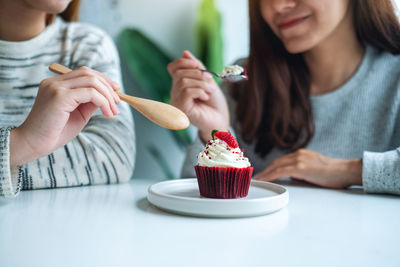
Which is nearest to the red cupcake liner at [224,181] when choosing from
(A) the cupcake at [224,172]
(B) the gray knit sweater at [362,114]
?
(A) the cupcake at [224,172]

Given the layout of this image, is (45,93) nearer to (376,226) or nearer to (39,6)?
(39,6)

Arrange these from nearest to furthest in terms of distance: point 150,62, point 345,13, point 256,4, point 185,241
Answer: point 185,241 → point 345,13 → point 256,4 → point 150,62

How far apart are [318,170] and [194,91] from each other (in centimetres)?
45

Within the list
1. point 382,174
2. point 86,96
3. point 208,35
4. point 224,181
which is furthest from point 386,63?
point 86,96

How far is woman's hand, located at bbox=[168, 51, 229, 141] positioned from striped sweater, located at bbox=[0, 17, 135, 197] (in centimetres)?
19

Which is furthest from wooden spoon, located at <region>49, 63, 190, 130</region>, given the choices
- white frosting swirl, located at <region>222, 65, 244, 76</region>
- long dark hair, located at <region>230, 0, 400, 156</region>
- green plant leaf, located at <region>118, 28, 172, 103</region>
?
green plant leaf, located at <region>118, 28, 172, 103</region>

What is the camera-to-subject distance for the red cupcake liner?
771 mm

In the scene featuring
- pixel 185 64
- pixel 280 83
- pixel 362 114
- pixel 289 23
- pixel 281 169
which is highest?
pixel 289 23

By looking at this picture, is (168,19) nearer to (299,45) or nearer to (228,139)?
(299,45)

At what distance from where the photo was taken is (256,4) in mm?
1497

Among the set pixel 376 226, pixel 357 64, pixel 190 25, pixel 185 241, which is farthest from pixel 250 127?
pixel 185 241

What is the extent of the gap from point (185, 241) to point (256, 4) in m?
1.23

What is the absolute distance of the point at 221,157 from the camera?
0.80 metres

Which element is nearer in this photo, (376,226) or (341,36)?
(376,226)
